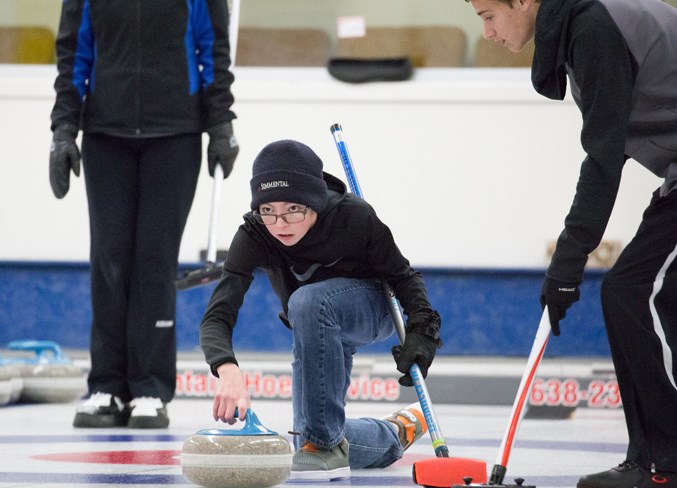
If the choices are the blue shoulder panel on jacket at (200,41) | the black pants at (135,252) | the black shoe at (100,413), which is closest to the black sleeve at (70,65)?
the black pants at (135,252)

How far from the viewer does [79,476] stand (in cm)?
235

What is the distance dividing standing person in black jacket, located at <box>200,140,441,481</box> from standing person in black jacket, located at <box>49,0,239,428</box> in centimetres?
100

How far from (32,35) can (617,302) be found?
199 inches

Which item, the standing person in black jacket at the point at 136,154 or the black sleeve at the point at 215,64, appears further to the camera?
the black sleeve at the point at 215,64

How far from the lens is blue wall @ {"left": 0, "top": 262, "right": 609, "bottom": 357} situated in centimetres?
591

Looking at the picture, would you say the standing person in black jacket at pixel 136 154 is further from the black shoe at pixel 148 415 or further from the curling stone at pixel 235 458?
the curling stone at pixel 235 458

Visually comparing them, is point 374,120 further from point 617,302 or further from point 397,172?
point 617,302

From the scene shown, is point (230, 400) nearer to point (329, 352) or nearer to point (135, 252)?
point (329, 352)

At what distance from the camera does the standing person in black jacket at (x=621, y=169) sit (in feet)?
6.63

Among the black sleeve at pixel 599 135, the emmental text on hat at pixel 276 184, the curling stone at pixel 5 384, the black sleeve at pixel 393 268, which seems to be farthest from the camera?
the curling stone at pixel 5 384

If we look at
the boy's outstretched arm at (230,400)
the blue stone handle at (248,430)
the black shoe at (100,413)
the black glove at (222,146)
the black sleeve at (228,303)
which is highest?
the black glove at (222,146)

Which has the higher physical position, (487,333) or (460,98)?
(460,98)

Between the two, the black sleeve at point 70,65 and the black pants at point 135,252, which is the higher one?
the black sleeve at point 70,65

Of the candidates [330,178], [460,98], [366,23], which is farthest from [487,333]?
[330,178]
